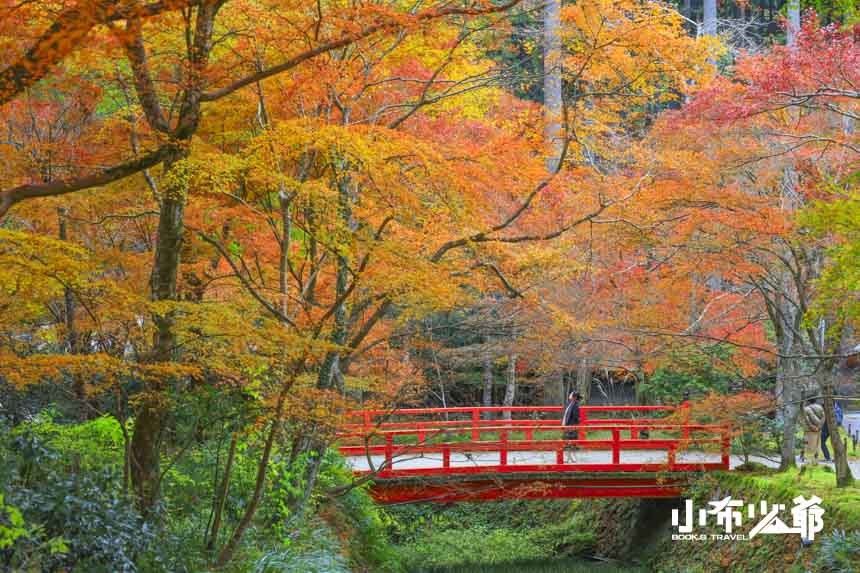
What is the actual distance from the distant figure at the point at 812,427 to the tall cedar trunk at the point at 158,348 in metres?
12.2

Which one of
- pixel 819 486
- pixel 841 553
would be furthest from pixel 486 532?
pixel 841 553

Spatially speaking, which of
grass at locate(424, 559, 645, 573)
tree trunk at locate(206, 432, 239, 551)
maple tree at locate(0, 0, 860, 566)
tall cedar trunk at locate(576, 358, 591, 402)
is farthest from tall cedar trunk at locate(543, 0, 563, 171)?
tree trunk at locate(206, 432, 239, 551)

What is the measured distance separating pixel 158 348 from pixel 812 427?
41.6ft

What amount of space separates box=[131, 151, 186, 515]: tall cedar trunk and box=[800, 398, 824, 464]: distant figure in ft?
40.0

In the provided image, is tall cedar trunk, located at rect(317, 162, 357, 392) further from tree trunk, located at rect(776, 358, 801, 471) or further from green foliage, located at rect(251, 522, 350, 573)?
tree trunk, located at rect(776, 358, 801, 471)

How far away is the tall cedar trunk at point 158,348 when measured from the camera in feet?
28.0

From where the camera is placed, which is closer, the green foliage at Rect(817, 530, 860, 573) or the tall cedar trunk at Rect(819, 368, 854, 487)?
the green foliage at Rect(817, 530, 860, 573)

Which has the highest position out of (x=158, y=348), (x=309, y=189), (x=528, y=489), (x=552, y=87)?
(x=552, y=87)

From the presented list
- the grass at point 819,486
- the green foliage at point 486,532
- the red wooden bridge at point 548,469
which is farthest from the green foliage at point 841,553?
the green foliage at point 486,532

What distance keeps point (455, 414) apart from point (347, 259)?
1794 centimetres

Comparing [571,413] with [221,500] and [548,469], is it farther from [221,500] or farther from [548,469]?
[221,500]

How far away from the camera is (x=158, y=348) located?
865 cm

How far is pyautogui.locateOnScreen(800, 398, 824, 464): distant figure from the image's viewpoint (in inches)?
648

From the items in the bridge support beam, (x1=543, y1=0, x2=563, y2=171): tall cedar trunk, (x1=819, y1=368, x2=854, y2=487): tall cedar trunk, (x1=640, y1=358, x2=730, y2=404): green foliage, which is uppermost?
(x1=543, y1=0, x2=563, y2=171): tall cedar trunk
